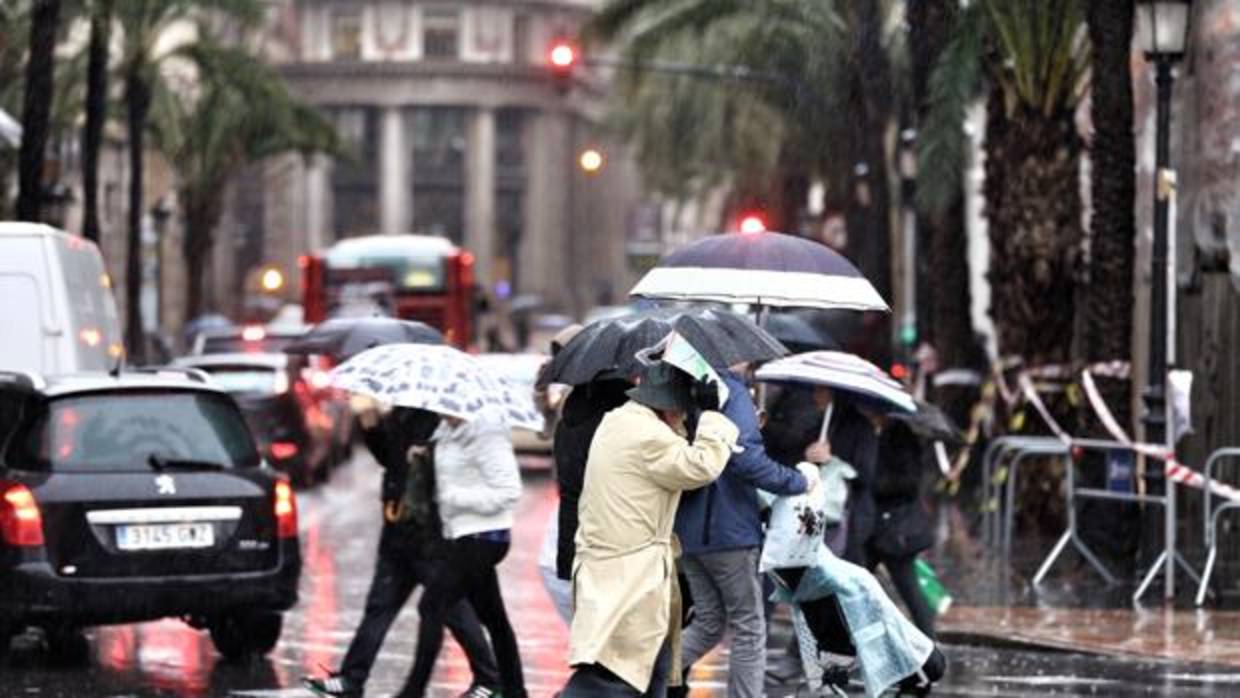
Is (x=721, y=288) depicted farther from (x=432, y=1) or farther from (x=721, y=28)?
(x=432, y=1)

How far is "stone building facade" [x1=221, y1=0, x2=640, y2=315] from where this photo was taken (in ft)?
387

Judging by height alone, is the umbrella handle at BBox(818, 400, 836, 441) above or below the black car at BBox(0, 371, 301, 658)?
above

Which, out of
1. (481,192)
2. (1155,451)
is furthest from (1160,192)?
(481,192)

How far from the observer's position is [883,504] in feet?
49.4

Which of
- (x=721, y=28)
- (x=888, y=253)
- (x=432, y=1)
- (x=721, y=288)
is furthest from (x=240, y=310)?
(x=721, y=288)

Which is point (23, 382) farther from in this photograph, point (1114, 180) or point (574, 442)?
point (1114, 180)

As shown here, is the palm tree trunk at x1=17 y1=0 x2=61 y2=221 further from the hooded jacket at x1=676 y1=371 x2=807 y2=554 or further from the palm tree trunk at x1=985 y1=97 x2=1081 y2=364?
the hooded jacket at x1=676 y1=371 x2=807 y2=554

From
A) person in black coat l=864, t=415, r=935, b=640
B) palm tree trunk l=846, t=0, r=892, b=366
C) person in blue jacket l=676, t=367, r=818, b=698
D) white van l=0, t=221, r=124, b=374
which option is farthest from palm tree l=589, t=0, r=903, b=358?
person in blue jacket l=676, t=367, r=818, b=698

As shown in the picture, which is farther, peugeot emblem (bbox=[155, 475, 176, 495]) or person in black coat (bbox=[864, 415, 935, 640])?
peugeot emblem (bbox=[155, 475, 176, 495])

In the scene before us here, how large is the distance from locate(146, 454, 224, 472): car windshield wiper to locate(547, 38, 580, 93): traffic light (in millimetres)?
25418

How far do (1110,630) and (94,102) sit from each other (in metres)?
21.9

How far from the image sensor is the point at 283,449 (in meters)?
32.1

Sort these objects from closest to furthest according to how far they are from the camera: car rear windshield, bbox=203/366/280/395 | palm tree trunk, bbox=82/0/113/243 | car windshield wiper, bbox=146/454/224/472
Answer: car windshield wiper, bbox=146/454/224/472 → car rear windshield, bbox=203/366/280/395 → palm tree trunk, bbox=82/0/113/243

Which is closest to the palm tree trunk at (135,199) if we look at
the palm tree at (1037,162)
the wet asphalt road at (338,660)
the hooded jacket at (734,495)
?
the palm tree at (1037,162)
